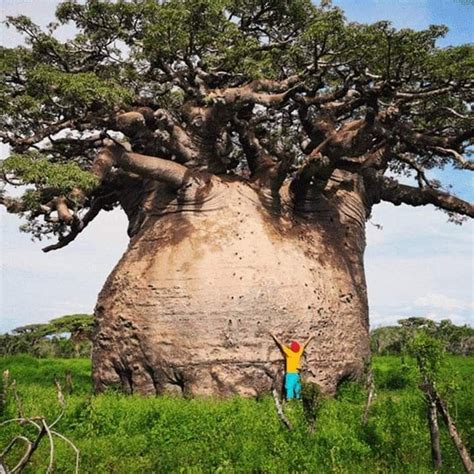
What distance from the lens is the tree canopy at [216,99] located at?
1002 cm

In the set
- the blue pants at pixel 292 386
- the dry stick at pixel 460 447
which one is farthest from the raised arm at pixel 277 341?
the dry stick at pixel 460 447

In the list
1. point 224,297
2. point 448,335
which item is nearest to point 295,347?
point 224,297

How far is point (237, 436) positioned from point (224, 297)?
11.7ft

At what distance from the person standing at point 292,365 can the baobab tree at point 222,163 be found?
8.2 inches

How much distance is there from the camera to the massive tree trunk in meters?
10.5

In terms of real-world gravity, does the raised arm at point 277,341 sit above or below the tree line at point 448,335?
below

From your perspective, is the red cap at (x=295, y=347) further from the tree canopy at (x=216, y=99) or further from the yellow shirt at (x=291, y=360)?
the tree canopy at (x=216, y=99)

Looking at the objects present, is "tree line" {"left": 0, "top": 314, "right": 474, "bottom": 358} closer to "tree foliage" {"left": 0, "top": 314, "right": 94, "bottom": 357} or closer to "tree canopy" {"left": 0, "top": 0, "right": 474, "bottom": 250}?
"tree foliage" {"left": 0, "top": 314, "right": 94, "bottom": 357}

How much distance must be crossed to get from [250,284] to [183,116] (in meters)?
3.67

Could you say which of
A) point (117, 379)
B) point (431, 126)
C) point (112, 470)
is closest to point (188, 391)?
point (117, 379)

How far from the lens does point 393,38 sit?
384 inches

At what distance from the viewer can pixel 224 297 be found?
1068 centimetres

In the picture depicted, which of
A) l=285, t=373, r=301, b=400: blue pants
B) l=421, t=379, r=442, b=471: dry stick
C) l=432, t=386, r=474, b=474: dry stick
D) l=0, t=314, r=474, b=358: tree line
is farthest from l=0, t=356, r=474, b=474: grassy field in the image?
l=0, t=314, r=474, b=358: tree line

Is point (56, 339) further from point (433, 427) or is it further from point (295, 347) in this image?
point (433, 427)
